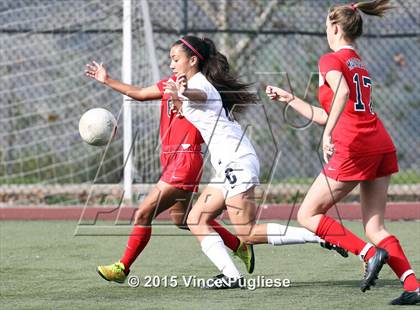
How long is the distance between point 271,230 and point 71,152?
656 centimetres

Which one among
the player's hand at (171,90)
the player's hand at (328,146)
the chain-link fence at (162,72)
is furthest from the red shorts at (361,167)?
the chain-link fence at (162,72)

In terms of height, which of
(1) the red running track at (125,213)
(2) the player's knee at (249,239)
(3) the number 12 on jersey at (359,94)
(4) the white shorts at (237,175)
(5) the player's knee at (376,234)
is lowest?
(1) the red running track at (125,213)

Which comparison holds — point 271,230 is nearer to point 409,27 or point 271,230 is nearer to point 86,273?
point 86,273

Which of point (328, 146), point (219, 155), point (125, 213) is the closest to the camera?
point (328, 146)

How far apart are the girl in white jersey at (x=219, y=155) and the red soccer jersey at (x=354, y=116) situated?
2.71 feet

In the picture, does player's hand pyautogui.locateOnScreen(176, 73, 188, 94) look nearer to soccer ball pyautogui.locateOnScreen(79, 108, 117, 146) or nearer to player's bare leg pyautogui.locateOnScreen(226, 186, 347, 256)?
player's bare leg pyautogui.locateOnScreen(226, 186, 347, 256)

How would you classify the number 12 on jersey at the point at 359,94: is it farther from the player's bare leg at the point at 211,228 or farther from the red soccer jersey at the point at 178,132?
the red soccer jersey at the point at 178,132

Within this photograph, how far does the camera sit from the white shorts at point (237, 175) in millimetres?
6711

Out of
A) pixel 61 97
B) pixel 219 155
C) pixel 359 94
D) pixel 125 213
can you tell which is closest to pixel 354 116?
pixel 359 94

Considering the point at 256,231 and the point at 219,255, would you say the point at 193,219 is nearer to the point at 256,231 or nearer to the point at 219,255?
the point at 219,255

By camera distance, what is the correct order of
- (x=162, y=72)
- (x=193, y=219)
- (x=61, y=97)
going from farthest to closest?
(x=61, y=97) → (x=162, y=72) → (x=193, y=219)

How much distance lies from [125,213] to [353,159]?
560 centimetres

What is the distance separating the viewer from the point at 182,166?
23.6ft

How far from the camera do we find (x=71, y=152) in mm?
13188
